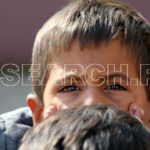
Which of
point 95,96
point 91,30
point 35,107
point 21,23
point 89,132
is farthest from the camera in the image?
point 21,23

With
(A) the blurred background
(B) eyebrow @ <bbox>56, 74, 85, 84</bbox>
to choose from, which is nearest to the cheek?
(B) eyebrow @ <bbox>56, 74, 85, 84</bbox>

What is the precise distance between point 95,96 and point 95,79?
0.25 ft

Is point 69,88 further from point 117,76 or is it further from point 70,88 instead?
point 117,76

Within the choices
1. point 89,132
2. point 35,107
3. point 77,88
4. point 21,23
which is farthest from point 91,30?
point 21,23

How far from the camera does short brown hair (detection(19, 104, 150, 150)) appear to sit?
1.14m

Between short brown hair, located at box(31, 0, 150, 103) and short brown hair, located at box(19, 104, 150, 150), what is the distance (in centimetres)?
70

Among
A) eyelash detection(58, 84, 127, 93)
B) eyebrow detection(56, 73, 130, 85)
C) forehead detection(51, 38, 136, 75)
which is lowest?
eyelash detection(58, 84, 127, 93)

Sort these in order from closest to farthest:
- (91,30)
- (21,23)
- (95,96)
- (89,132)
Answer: (89,132), (95,96), (91,30), (21,23)

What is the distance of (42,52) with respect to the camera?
81.5 inches

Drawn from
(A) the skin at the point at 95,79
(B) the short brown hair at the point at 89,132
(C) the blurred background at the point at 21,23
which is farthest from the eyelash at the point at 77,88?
(C) the blurred background at the point at 21,23

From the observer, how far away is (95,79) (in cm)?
A: 187

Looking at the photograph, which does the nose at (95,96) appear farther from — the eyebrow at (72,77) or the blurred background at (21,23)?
the blurred background at (21,23)

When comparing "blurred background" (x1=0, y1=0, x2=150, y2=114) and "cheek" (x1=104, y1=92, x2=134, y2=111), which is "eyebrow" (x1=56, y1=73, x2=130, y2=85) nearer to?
"cheek" (x1=104, y1=92, x2=134, y2=111)

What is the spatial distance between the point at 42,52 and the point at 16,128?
1.38 ft
